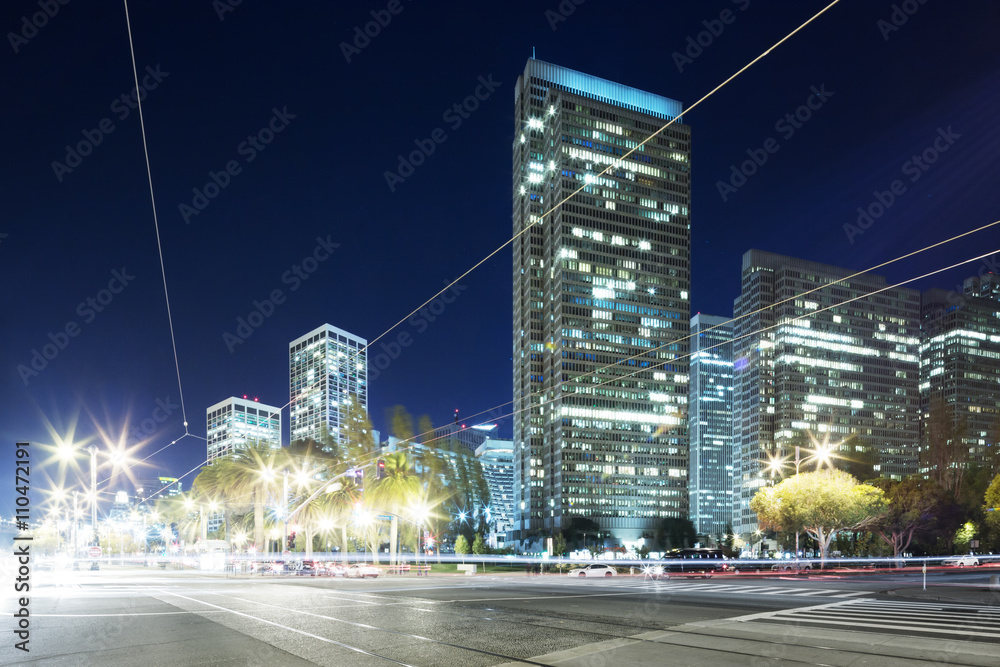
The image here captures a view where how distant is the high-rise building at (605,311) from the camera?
7057 inches

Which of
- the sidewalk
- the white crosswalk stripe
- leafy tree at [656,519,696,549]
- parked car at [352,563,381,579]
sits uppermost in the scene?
the white crosswalk stripe

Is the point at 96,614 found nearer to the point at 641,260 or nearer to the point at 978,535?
the point at 978,535

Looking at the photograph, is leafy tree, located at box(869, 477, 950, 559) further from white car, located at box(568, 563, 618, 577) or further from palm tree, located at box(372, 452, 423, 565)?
palm tree, located at box(372, 452, 423, 565)

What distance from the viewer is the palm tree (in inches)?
2382

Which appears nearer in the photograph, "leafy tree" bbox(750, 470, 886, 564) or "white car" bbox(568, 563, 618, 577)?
"white car" bbox(568, 563, 618, 577)

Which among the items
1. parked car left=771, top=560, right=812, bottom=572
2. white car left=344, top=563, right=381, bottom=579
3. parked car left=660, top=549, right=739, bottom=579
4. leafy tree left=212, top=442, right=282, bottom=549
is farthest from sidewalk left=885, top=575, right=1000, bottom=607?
leafy tree left=212, top=442, right=282, bottom=549

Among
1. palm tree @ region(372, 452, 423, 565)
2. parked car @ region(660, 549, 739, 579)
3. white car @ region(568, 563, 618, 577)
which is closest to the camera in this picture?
parked car @ region(660, 549, 739, 579)

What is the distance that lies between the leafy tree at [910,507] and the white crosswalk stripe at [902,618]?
57328mm

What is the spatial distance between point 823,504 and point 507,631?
139 feet

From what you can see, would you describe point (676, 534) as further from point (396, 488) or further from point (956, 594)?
point (956, 594)

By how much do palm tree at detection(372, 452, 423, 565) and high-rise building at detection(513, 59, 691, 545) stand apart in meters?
115

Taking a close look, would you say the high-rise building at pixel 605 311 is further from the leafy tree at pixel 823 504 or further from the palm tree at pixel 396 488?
the leafy tree at pixel 823 504

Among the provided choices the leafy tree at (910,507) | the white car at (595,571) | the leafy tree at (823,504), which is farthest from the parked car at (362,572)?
the leafy tree at (910,507)

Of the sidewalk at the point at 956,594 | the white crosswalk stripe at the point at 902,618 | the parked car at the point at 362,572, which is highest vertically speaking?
the white crosswalk stripe at the point at 902,618
